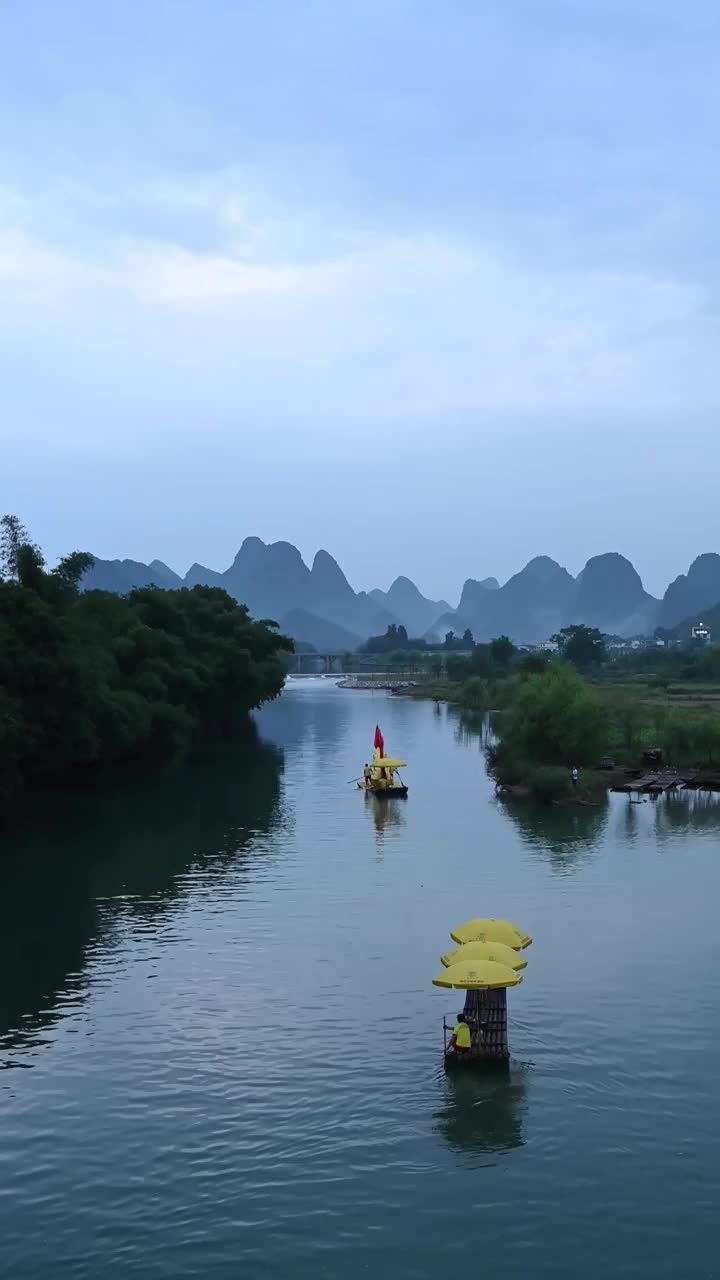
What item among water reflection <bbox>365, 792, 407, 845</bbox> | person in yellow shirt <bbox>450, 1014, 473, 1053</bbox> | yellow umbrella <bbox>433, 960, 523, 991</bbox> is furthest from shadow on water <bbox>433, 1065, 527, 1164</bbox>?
water reflection <bbox>365, 792, 407, 845</bbox>

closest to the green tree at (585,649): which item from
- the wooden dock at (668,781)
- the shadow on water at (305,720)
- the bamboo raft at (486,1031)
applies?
the shadow on water at (305,720)

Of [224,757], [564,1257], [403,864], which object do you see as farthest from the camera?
[224,757]

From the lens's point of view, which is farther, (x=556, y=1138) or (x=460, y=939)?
(x=460, y=939)

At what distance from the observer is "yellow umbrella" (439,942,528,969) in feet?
69.7

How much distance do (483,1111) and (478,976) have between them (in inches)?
85.5

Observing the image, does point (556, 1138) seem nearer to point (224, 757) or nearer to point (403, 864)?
point (403, 864)

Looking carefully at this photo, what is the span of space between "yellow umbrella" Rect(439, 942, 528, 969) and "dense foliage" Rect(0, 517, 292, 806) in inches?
1122

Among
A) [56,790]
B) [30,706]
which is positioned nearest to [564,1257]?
[30,706]

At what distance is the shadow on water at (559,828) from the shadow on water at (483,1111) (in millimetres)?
19200

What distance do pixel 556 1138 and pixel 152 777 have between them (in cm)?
4997

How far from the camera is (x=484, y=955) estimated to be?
2133cm

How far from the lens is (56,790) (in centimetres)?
5972

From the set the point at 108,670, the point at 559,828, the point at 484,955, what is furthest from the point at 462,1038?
the point at 108,670

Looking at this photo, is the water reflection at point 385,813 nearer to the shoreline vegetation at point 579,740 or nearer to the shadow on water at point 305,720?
the shoreline vegetation at point 579,740
